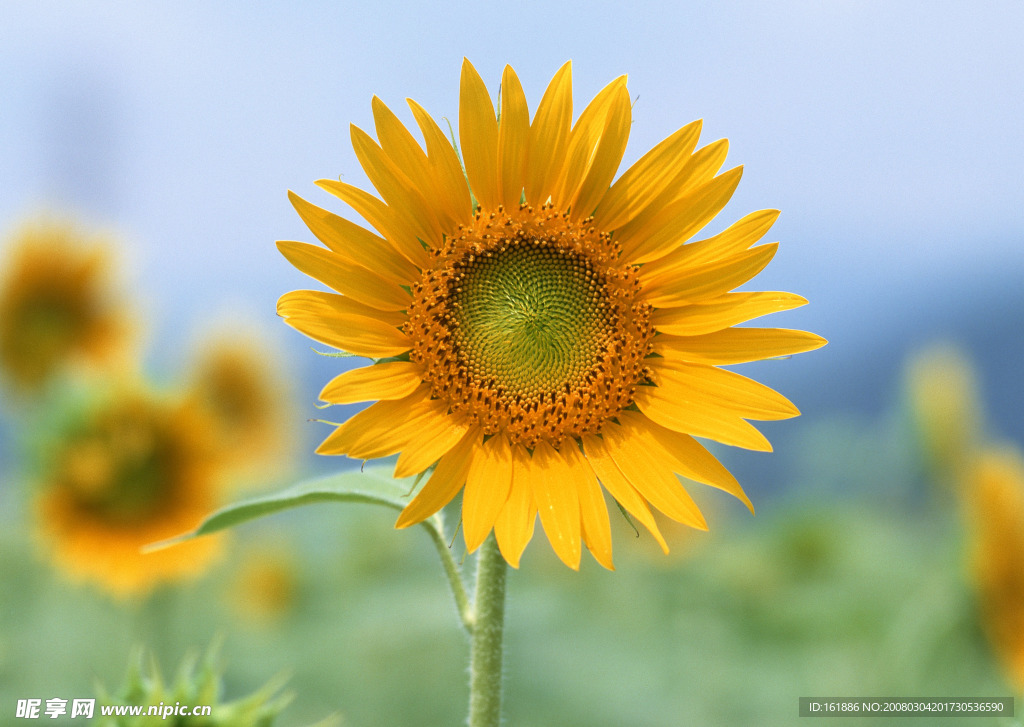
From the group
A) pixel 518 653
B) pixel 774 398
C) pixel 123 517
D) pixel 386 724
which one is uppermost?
pixel 774 398

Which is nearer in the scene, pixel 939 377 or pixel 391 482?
pixel 391 482

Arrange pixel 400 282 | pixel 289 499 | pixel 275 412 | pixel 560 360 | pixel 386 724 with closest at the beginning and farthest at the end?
pixel 289 499, pixel 400 282, pixel 560 360, pixel 386 724, pixel 275 412

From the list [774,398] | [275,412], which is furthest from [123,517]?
[774,398]

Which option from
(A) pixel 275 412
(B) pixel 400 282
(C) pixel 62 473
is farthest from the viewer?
(A) pixel 275 412

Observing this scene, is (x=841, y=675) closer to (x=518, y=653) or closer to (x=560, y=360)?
(x=518, y=653)

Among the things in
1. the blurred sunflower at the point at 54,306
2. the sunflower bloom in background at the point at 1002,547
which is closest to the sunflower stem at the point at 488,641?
the sunflower bloom in background at the point at 1002,547

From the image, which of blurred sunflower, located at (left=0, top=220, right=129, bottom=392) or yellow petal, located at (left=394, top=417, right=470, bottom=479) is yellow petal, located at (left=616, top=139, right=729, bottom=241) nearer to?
yellow petal, located at (left=394, top=417, right=470, bottom=479)

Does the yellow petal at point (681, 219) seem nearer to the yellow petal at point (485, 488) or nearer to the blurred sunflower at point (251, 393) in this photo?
the yellow petal at point (485, 488)
